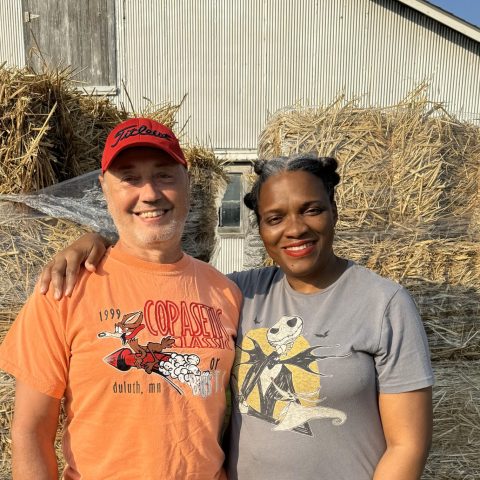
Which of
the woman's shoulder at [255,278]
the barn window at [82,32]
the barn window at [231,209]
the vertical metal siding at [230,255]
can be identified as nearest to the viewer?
the woman's shoulder at [255,278]

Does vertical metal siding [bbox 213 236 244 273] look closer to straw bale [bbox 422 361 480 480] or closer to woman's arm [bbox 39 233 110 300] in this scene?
straw bale [bbox 422 361 480 480]

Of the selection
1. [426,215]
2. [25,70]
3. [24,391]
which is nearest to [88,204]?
[25,70]

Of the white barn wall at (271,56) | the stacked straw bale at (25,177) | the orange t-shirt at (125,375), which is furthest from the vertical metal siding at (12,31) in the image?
the orange t-shirt at (125,375)

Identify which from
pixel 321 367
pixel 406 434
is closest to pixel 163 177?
pixel 321 367

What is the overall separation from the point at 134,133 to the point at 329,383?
113cm

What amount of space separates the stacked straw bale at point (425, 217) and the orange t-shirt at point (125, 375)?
4.25 ft

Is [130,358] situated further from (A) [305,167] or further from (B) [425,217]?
(B) [425,217]

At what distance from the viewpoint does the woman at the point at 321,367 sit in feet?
5.15

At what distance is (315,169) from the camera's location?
1819mm

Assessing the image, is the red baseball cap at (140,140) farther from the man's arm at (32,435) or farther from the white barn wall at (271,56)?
the white barn wall at (271,56)

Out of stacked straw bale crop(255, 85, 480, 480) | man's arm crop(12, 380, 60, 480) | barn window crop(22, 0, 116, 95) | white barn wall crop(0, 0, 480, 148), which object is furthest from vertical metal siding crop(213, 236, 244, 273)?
man's arm crop(12, 380, 60, 480)

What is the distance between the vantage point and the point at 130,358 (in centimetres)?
160

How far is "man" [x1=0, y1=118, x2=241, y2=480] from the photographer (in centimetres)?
155

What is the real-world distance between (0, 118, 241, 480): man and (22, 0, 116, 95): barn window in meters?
7.51
